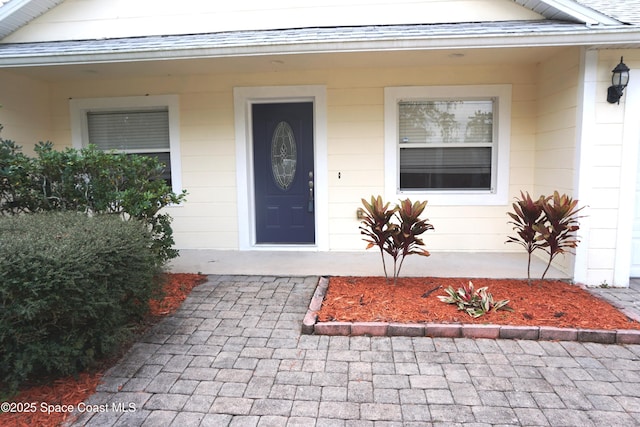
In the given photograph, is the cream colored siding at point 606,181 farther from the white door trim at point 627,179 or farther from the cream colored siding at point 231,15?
the cream colored siding at point 231,15

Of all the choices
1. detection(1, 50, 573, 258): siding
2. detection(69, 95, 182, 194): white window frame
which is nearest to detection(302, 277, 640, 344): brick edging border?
detection(1, 50, 573, 258): siding

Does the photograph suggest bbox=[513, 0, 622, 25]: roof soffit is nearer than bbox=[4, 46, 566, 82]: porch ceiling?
Yes

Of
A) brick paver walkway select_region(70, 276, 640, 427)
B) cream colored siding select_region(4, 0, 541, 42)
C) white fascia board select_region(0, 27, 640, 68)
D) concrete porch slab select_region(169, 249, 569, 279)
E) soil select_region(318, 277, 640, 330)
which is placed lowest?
brick paver walkway select_region(70, 276, 640, 427)

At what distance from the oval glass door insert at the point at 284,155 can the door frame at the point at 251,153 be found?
334 mm

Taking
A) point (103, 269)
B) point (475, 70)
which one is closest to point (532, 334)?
point (103, 269)

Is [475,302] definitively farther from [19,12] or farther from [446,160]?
[19,12]

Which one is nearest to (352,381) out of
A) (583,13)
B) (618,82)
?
(618,82)

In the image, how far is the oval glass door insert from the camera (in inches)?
248

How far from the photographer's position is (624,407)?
8.46ft

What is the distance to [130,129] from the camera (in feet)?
21.4

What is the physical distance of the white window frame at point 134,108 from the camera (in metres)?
6.28

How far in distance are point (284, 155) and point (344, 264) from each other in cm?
194

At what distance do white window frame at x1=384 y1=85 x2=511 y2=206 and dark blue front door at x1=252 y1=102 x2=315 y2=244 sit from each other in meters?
1.16

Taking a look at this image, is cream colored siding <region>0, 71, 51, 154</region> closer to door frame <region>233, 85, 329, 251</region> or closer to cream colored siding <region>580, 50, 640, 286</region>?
door frame <region>233, 85, 329, 251</region>
